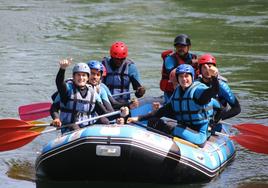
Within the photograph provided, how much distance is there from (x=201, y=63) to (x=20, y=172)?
2651 millimetres

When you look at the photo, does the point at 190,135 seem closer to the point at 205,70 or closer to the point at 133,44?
the point at 205,70

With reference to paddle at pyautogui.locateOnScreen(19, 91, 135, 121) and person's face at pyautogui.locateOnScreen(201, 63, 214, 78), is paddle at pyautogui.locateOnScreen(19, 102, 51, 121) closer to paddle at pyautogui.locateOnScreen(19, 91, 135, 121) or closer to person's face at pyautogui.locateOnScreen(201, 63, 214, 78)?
paddle at pyautogui.locateOnScreen(19, 91, 135, 121)

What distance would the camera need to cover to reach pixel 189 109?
9227 millimetres

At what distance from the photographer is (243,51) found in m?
19.3

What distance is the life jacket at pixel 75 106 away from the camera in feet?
30.3

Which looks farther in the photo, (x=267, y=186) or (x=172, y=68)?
(x=172, y=68)

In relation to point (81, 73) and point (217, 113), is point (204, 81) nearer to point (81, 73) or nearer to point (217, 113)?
point (217, 113)

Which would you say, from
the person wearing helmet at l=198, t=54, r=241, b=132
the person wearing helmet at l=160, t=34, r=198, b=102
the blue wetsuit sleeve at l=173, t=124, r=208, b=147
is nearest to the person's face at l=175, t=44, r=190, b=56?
the person wearing helmet at l=160, t=34, r=198, b=102

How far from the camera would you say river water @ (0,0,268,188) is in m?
10.6

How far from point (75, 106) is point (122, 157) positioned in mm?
1108

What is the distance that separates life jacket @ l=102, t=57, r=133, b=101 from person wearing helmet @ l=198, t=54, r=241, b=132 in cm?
186

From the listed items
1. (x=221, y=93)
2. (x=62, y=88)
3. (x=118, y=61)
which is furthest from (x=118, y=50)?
(x=62, y=88)

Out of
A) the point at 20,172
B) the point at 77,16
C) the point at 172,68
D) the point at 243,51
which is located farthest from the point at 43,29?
the point at 20,172

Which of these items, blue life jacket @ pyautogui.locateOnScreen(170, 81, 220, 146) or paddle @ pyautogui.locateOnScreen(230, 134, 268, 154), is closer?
blue life jacket @ pyautogui.locateOnScreen(170, 81, 220, 146)
